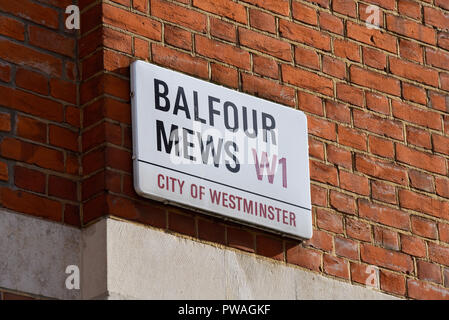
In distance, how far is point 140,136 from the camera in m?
4.71

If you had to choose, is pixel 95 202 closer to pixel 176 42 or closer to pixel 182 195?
pixel 182 195

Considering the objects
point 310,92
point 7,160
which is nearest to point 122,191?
point 7,160

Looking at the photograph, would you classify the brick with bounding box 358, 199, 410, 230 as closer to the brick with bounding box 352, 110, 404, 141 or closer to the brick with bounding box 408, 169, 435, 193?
the brick with bounding box 408, 169, 435, 193

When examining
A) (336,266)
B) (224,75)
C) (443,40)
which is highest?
(443,40)

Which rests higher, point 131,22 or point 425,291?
point 131,22

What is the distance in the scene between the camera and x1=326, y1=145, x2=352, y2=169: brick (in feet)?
17.5

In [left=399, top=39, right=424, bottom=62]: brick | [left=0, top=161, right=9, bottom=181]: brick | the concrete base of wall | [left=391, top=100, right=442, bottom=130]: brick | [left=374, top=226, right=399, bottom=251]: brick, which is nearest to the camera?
the concrete base of wall

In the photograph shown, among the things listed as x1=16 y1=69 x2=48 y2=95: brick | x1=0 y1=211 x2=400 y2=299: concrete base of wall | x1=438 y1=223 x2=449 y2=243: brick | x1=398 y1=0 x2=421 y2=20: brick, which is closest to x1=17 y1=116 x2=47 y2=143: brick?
x1=16 y1=69 x2=48 y2=95: brick

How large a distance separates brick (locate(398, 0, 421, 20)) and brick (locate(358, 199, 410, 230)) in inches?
39.4

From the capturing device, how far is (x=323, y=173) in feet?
17.3

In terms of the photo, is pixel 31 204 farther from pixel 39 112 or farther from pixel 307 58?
pixel 307 58

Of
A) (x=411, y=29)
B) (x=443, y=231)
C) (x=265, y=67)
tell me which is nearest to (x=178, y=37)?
(x=265, y=67)

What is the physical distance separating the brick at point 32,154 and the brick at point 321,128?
1.14m

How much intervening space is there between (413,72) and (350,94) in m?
0.42
